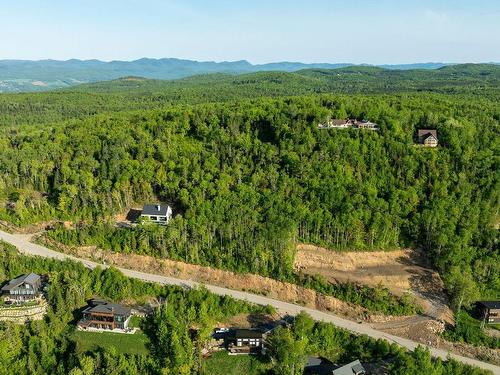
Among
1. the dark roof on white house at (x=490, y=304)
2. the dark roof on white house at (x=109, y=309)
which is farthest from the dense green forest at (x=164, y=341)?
the dark roof on white house at (x=490, y=304)

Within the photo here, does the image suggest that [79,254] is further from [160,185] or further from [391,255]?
[391,255]

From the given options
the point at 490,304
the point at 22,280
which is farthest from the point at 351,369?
the point at 22,280

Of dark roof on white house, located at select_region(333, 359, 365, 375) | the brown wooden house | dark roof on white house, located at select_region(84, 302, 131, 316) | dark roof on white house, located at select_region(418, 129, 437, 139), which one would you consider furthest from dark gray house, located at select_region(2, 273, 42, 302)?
dark roof on white house, located at select_region(418, 129, 437, 139)

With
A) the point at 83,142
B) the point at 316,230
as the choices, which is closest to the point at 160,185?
the point at 83,142

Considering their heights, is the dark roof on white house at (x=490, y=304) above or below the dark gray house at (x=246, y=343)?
above

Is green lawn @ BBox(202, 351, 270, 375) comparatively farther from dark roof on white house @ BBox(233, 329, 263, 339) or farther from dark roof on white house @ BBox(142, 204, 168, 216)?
dark roof on white house @ BBox(142, 204, 168, 216)

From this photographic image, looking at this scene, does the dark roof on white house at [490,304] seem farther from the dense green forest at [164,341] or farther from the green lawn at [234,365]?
the green lawn at [234,365]
